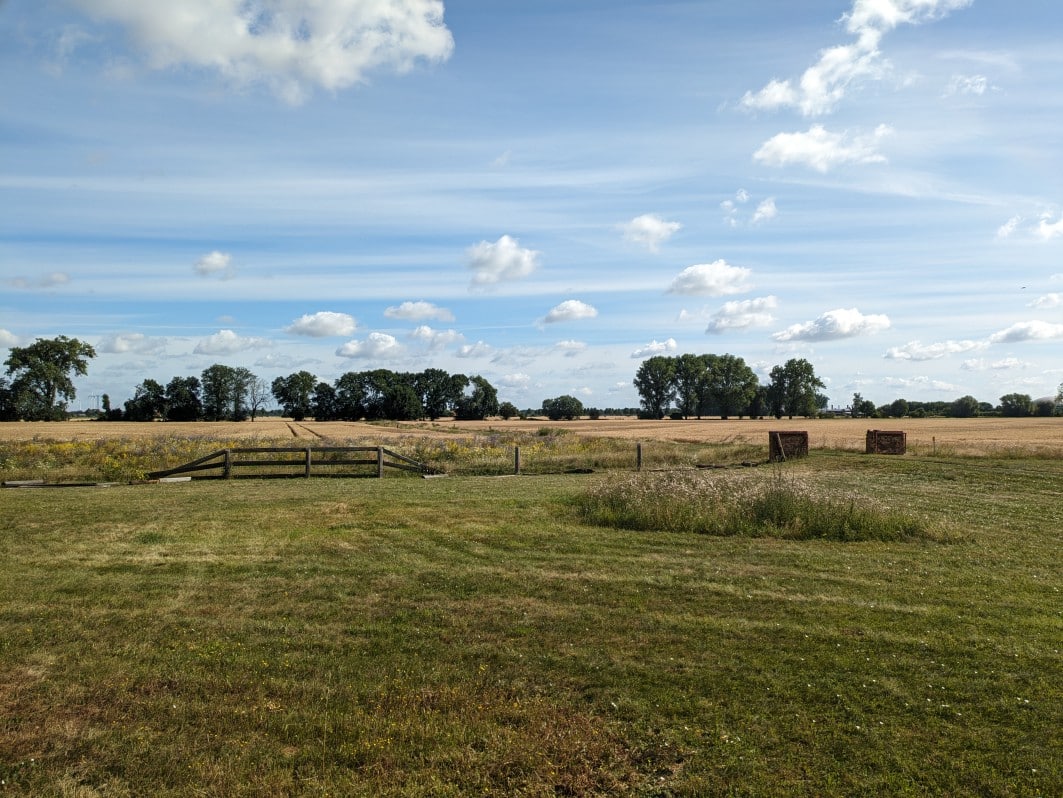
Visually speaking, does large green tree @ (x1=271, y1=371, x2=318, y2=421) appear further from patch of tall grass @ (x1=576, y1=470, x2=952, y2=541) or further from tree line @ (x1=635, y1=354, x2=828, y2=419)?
patch of tall grass @ (x1=576, y1=470, x2=952, y2=541)

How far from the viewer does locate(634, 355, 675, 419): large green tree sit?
143375 millimetres

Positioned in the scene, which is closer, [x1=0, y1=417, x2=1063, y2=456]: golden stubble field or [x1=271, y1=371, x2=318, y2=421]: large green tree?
[x1=0, y1=417, x2=1063, y2=456]: golden stubble field

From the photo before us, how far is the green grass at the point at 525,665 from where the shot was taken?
203 inches

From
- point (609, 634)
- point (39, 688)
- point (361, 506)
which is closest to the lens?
Result: point (39, 688)

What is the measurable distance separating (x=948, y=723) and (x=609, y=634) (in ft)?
10.6

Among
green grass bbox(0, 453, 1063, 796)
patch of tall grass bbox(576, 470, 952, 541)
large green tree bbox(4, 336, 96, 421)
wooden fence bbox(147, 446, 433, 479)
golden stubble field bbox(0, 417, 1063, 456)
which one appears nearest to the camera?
green grass bbox(0, 453, 1063, 796)

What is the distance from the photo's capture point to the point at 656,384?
473 feet

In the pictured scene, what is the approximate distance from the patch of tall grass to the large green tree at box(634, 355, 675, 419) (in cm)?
12891

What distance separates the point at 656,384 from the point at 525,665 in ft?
458

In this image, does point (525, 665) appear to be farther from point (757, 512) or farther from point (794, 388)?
point (794, 388)

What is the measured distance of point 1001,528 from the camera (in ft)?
48.0

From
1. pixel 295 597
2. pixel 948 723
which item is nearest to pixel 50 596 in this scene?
pixel 295 597

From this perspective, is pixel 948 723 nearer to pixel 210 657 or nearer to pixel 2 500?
pixel 210 657

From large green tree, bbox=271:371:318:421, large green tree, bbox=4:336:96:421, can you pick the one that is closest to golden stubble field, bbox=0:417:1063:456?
large green tree, bbox=4:336:96:421
